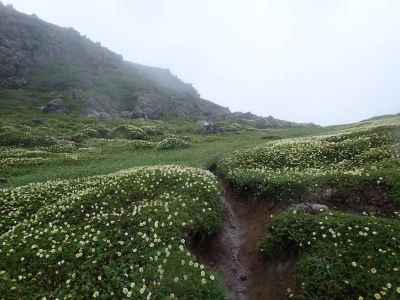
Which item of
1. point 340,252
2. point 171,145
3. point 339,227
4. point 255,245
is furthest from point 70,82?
point 340,252

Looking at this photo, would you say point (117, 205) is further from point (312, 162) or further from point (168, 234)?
point (312, 162)

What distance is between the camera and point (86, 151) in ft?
135

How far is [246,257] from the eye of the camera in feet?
41.1

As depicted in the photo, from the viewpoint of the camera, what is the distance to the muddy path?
1028 centimetres

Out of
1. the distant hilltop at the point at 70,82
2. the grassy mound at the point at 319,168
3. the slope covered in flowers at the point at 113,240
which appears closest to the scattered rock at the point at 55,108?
the distant hilltop at the point at 70,82

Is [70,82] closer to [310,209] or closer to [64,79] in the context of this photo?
[64,79]

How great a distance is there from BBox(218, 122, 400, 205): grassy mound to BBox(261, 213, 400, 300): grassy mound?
3.42 m

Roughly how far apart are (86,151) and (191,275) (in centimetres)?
3556

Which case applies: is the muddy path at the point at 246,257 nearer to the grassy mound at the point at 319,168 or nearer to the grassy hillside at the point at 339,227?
the grassy hillside at the point at 339,227

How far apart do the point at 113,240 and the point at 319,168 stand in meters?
14.6

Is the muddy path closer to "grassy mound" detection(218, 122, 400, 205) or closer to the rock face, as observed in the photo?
"grassy mound" detection(218, 122, 400, 205)

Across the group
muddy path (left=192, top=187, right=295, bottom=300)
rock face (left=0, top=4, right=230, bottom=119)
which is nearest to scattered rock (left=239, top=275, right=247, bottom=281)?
muddy path (left=192, top=187, right=295, bottom=300)

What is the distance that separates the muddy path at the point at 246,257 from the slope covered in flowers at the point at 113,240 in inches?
39.9

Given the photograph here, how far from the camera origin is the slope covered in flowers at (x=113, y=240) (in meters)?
9.38
